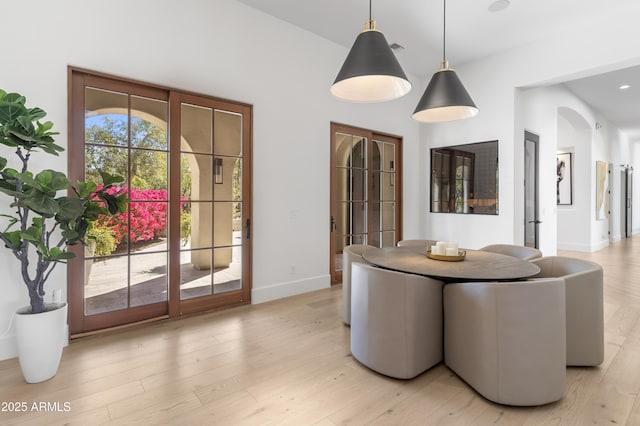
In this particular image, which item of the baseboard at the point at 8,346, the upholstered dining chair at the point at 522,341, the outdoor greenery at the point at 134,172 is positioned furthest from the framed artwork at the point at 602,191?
the baseboard at the point at 8,346

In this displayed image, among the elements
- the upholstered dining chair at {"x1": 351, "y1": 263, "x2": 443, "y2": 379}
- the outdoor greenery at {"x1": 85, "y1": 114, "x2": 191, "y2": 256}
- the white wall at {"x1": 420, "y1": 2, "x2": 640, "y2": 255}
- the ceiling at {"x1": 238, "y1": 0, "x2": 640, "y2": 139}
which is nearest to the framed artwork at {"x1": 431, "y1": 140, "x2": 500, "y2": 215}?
the white wall at {"x1": 420, "y1": 2, "x2": 640, "y2": 255}

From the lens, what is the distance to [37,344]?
221cm

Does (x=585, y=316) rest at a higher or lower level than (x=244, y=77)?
lower

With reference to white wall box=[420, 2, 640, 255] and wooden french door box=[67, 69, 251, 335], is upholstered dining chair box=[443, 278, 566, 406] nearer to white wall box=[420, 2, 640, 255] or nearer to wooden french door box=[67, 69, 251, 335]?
wooden french door box=[67, 69, 251, 335]

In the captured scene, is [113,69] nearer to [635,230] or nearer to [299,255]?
[299,255]

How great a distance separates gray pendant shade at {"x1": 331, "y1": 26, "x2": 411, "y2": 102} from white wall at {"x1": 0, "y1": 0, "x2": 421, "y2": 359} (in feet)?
5.50

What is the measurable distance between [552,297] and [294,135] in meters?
3.28

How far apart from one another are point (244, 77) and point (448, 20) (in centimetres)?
265

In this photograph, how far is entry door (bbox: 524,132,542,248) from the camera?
533 cm

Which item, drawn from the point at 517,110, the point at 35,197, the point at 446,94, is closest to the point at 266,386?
the point at 35,197

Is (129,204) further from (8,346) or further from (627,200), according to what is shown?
(627,200)

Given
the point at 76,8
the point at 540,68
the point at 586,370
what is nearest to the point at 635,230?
the point at 540,68

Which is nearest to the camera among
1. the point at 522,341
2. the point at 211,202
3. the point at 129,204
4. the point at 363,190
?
the point at 522,341

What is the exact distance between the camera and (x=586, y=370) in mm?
2365
